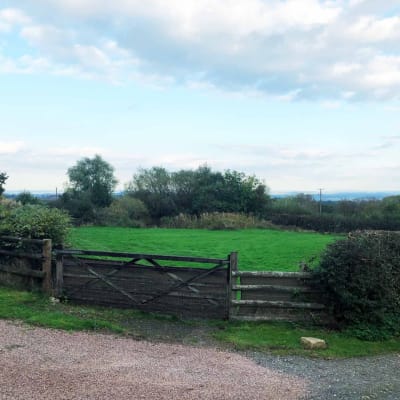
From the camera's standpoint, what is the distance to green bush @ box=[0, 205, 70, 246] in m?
12.5

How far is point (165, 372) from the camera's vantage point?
20.8 ft

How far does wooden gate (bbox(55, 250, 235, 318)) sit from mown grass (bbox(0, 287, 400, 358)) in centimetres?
25

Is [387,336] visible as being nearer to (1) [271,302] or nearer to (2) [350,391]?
(1) [271,302]

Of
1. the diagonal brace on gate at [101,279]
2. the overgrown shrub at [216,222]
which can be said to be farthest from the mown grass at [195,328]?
the overgrown shrub at [216,222]

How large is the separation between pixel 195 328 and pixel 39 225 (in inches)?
230

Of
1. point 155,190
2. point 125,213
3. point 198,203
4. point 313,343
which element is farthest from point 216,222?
point 313,343

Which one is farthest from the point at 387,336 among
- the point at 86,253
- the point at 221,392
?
the point at 86,253

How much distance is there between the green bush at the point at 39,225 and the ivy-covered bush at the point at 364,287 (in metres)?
7.17

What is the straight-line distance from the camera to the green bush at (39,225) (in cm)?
1248

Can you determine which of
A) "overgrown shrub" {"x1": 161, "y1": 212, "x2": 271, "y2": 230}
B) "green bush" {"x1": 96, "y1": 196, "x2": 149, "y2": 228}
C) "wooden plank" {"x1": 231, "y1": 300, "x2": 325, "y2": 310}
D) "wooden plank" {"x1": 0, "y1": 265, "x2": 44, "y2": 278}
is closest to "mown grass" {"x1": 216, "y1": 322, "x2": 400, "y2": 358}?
"wooden plank" {"x1": 231, "y1": 300, "x2": 325, "y2": 310}

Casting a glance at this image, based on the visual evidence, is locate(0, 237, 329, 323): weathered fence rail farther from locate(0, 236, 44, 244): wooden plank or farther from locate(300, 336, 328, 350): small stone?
locate(300, 336, 328, 350): small stone

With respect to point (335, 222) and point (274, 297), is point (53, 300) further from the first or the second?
point (335, 222)

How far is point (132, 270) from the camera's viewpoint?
Answer: 10172mm

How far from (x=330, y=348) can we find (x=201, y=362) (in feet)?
8.00
